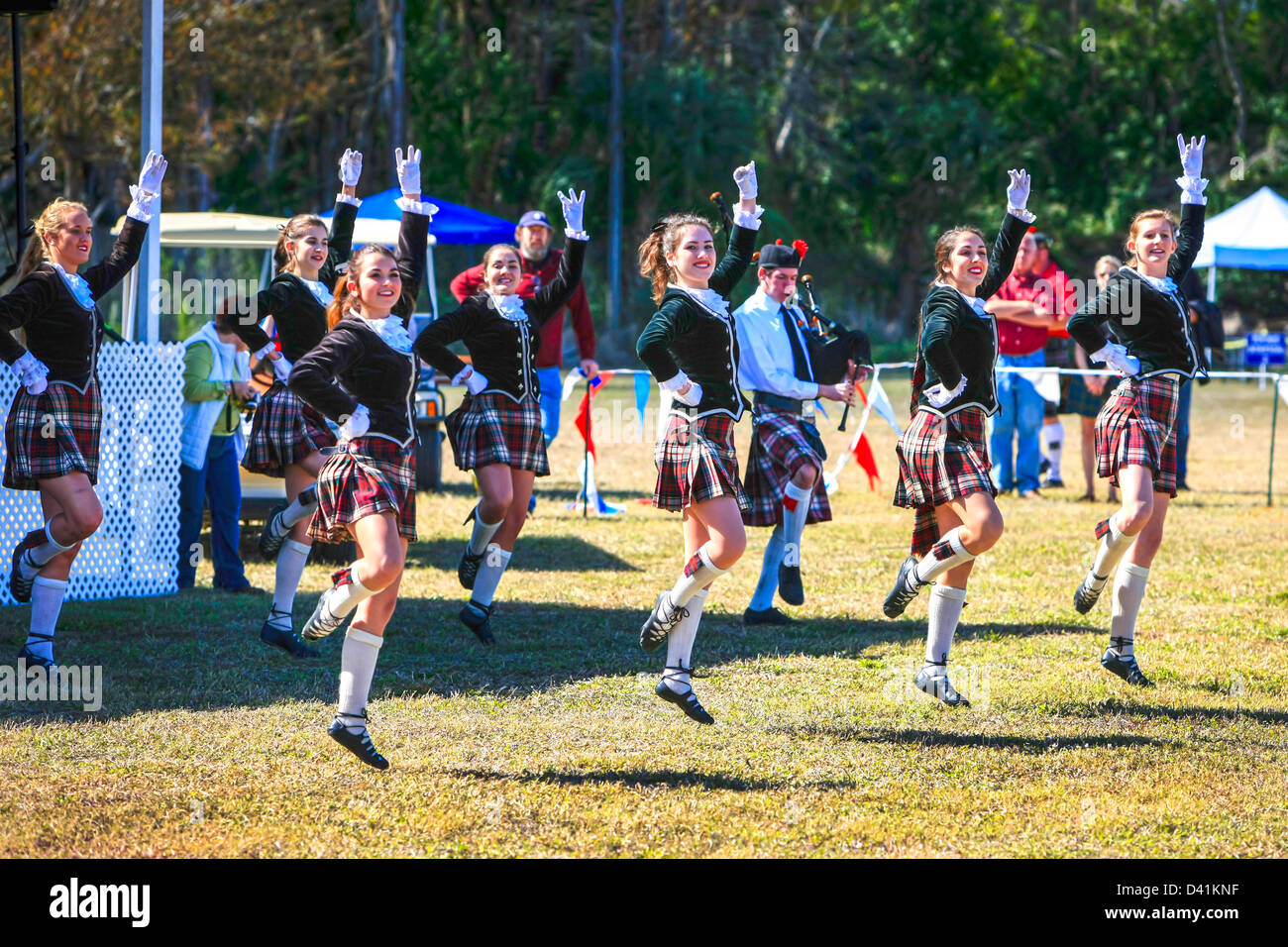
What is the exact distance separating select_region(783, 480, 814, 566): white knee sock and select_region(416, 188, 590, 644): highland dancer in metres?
1.34

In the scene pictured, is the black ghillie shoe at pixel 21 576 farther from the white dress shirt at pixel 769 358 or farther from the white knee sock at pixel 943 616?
the white knee sock at pixel 943 616

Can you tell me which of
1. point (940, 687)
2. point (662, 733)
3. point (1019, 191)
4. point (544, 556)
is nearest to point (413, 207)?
point (662, 733)

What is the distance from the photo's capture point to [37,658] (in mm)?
6754

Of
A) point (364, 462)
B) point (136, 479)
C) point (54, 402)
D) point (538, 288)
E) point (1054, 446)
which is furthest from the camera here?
point (1054, 446)

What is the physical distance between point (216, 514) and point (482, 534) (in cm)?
205

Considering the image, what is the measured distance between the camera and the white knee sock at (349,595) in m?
5.37

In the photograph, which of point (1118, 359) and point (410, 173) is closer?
point (410, 173)

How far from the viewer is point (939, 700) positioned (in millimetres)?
6398

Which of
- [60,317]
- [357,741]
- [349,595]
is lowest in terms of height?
[357,741]

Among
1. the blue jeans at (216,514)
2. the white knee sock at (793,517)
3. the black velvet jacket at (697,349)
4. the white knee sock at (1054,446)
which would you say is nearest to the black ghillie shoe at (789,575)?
the white knee sock at (793,517)

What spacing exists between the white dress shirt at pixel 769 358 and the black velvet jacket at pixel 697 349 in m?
1.75

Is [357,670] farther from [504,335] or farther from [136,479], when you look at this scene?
[136,479]

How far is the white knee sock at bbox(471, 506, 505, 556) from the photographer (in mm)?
7809

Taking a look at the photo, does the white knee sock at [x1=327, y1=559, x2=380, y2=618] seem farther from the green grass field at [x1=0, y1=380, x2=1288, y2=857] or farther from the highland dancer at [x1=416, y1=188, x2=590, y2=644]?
the highland dancer at [x1=416, y1=188, x2=590, y2=644]
